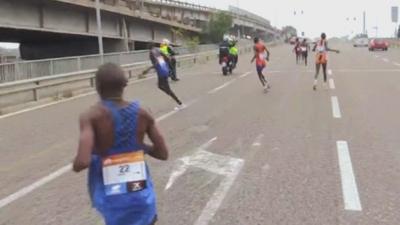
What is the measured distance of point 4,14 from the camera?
26.5 meters

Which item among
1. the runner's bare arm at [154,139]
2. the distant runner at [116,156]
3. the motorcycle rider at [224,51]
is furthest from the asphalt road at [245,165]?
the motorcycle rider at [224,51]

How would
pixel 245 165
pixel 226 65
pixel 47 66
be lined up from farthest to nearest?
pixel 226 65 < pixel 47 66 < pixel 245 165

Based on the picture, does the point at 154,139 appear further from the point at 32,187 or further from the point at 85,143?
the point at 32,187

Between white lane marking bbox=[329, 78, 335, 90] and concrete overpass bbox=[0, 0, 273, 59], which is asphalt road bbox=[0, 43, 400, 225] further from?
concrete overpass bbox=[0, 0, 273, 59]

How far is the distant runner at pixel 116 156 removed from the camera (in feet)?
11.4

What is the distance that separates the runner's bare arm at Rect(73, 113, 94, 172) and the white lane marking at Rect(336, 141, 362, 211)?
3.47 m

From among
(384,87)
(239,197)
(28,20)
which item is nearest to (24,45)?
(28,20)

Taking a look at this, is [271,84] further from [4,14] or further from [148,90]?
[4,14]

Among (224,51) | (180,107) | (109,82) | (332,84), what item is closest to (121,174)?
(109,82)

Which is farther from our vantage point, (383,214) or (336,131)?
(336,131)

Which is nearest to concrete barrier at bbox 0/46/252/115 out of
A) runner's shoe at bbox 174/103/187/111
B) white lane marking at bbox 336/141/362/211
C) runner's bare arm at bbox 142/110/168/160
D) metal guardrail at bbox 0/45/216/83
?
metal guardrail at bbox 0/45/216/83

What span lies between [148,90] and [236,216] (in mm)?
15411

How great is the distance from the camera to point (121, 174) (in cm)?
349

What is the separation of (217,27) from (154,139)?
76232mm
